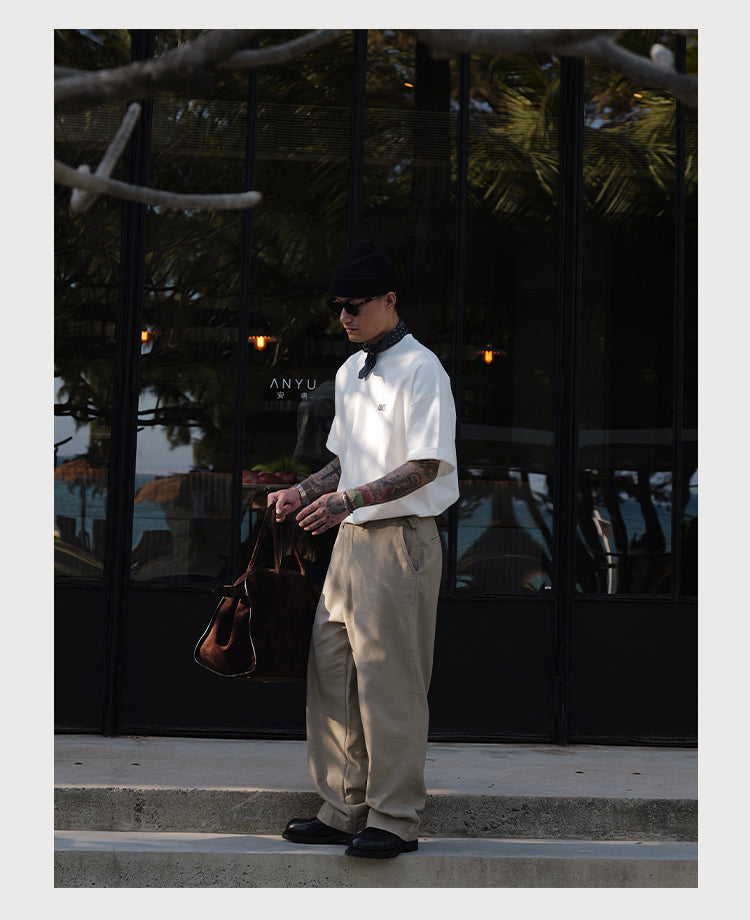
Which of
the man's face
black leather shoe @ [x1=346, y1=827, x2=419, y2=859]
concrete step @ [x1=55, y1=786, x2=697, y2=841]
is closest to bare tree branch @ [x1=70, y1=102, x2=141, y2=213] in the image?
the man's face

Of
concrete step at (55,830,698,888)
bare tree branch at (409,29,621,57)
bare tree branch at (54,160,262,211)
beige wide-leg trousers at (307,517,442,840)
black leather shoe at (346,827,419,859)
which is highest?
bare tree branch at (409,29,621,57)

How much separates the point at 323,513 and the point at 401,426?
44 centimetres

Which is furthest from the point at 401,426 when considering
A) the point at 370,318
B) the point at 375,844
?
the point at 375,844

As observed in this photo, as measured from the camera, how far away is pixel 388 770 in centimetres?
400

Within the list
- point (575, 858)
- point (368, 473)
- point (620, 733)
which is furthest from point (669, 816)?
point (368, 473)

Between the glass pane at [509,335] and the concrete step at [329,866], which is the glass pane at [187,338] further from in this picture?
the concrete step at [329,866]

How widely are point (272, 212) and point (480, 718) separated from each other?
2.55m

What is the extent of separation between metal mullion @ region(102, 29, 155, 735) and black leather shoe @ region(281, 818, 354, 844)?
5.29 ft

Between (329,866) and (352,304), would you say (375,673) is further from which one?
(352,304)

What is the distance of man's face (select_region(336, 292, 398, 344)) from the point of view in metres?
4.05

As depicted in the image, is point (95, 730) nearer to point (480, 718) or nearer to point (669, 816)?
point (480, 718)

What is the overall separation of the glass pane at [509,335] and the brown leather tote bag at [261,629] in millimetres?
1695

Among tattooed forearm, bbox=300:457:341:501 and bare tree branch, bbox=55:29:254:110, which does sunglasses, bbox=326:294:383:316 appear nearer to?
tattooed forearm, bbox=300:457:341:501

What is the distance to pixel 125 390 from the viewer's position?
5.54 meters
